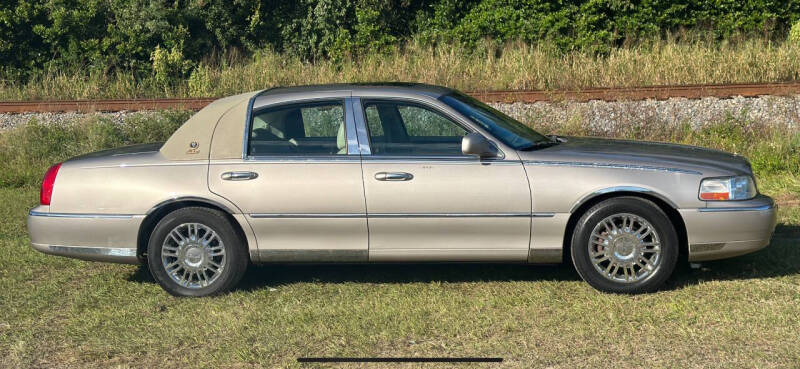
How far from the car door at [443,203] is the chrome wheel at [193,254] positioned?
1.12 m

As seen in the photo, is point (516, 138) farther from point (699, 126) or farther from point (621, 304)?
point (699, 126)

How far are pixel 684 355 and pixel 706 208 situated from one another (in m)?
1.52

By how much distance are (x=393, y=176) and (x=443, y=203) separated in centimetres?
39

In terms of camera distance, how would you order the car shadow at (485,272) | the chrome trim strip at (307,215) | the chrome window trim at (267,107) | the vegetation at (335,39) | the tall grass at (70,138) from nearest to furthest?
the chrome trim strip at (307,215) → the chrome window trim at (267,107) → the car shadow at (485,272) → the tall grass at (70,138) → the vegetation at (335,39)

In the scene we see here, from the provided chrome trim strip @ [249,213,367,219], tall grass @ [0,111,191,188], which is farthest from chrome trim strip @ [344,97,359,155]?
tall grass @ [0,111,191,188]

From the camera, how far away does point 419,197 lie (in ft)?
22.4

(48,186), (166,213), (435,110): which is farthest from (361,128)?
(48,186)

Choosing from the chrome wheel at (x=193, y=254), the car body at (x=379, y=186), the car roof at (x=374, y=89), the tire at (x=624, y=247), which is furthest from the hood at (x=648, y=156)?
the chrome wheel at (x=193, y=254)

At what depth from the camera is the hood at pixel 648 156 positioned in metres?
6.79

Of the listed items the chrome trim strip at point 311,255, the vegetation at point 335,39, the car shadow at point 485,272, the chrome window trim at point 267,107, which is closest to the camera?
the chrome trim strip at point 311,255

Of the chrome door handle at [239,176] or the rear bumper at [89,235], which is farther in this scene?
the rear bumper at [89,235]

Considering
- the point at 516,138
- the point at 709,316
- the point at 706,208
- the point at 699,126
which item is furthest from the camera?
the point at 699,126

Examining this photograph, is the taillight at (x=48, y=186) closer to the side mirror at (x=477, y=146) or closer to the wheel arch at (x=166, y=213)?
the wheel arch at (x=166, y=213)

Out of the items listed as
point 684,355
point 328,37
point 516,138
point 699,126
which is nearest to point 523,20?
point 328,37
